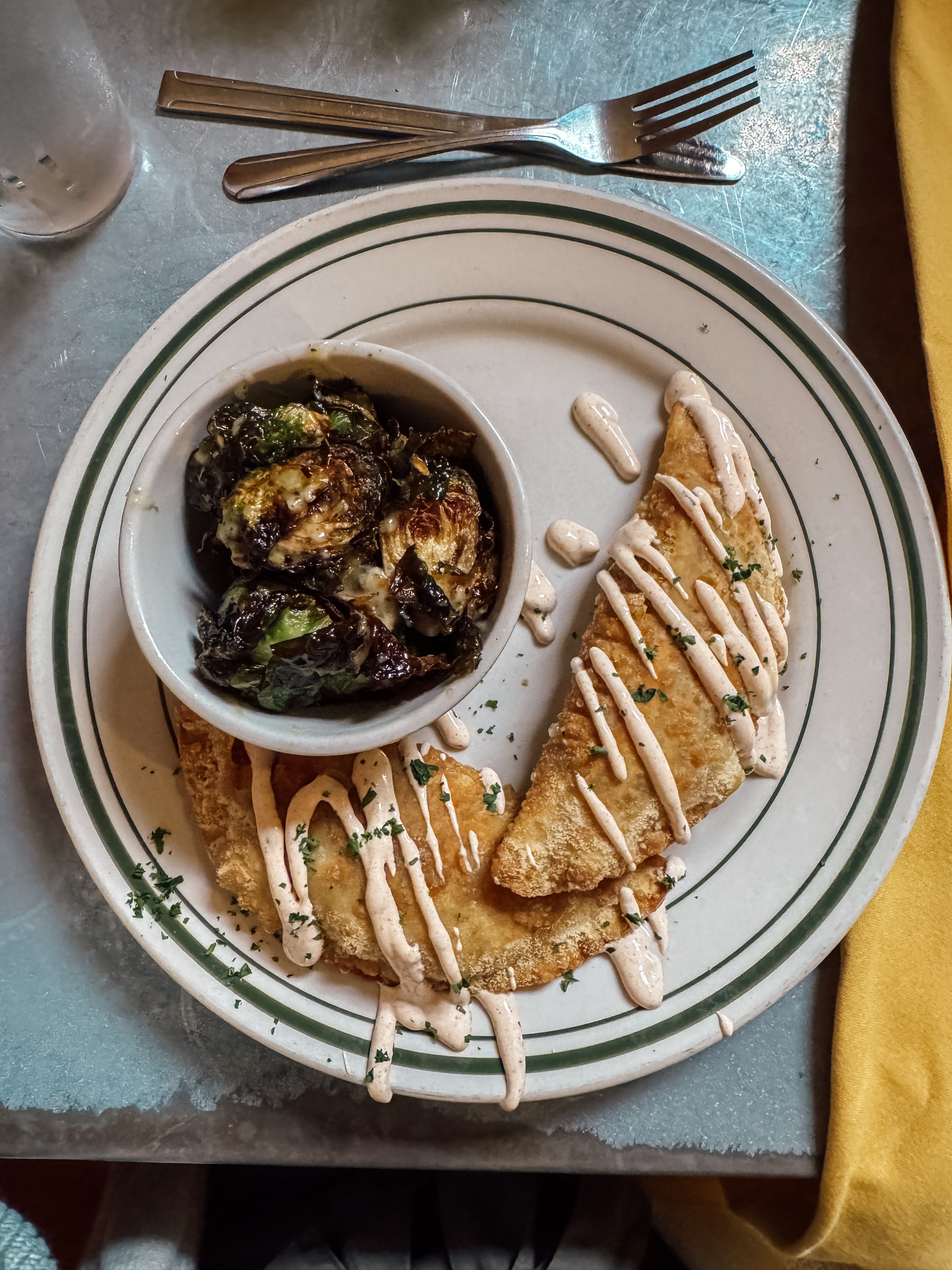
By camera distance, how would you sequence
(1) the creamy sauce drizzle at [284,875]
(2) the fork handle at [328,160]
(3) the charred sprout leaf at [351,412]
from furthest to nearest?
(2) the fork handle at [328,160] → (1) the creamy sauce drizzle at [284,875] → (3) the charred sprout leaf at [351,412]

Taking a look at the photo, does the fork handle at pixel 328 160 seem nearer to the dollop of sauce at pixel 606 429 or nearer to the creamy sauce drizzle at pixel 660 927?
the dollop of sauce at pixel 606 429

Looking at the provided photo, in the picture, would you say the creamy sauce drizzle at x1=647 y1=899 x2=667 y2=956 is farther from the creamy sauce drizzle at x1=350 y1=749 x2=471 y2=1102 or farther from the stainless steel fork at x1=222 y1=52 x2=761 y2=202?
the stainless steel fork at x1=222 y1=52 x2=761 y2=202

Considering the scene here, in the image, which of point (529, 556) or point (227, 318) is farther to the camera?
point (227, 318)

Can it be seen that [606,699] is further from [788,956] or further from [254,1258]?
[254,1258]

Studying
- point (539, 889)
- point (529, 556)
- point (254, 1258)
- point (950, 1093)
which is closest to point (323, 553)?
point (529, 556)

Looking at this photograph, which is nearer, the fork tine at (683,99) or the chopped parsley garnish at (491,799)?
the chopped parsley garnish at (491,799)

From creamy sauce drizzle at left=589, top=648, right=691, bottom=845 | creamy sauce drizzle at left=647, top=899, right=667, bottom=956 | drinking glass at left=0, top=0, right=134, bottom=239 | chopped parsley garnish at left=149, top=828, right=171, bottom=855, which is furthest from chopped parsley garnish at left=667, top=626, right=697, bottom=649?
drinking glass at left=0, top=0, right=134, bottom=239

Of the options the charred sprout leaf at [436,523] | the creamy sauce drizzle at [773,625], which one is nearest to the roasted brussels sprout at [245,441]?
the charred sprout leaf at [436,523]
